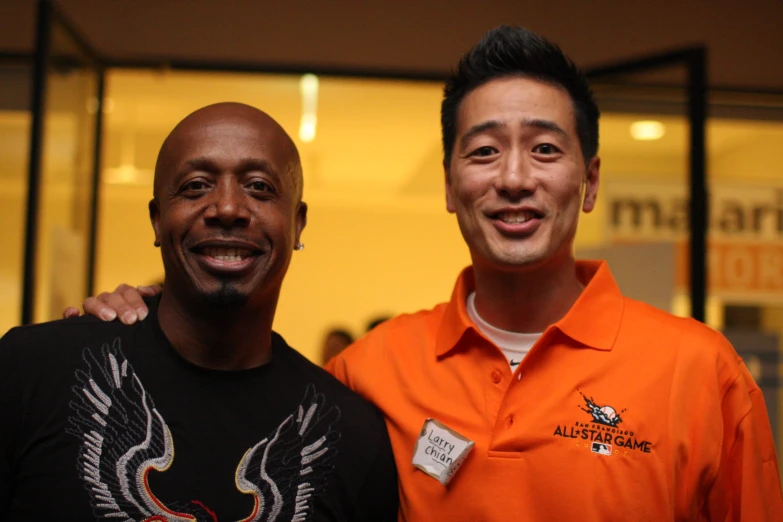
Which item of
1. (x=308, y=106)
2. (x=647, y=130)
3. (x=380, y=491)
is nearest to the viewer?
(x=380, y=491)

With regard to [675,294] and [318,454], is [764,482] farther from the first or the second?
[675,294]

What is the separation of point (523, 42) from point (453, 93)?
19 cm

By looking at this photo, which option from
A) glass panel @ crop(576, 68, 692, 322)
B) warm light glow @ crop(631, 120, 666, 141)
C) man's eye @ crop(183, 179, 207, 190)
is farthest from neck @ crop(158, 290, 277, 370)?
warm light glow @ crop(631, 120, 666, 141)

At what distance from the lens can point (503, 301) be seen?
5.96 feet

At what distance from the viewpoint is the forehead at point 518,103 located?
1.79 metres

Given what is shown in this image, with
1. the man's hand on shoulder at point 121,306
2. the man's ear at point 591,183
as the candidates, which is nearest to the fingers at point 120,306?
the man's hand on shoulder at point 121,306

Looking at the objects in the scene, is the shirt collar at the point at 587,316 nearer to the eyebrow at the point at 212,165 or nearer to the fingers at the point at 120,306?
the eyebrow at the point at 212,165

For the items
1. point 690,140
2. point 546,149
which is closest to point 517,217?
point 546,149

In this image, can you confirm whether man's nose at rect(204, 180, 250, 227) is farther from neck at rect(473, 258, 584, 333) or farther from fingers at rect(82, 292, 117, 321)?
neck at rect(473, 258, 584, 333)

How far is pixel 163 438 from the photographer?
1.57 m

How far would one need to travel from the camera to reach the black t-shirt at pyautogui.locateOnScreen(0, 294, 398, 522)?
152 cm

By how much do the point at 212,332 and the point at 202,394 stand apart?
0.12 meters

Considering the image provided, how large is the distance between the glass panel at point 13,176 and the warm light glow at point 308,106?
3.94ft

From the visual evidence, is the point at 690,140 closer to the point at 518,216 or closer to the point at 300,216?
the point at 518,216
